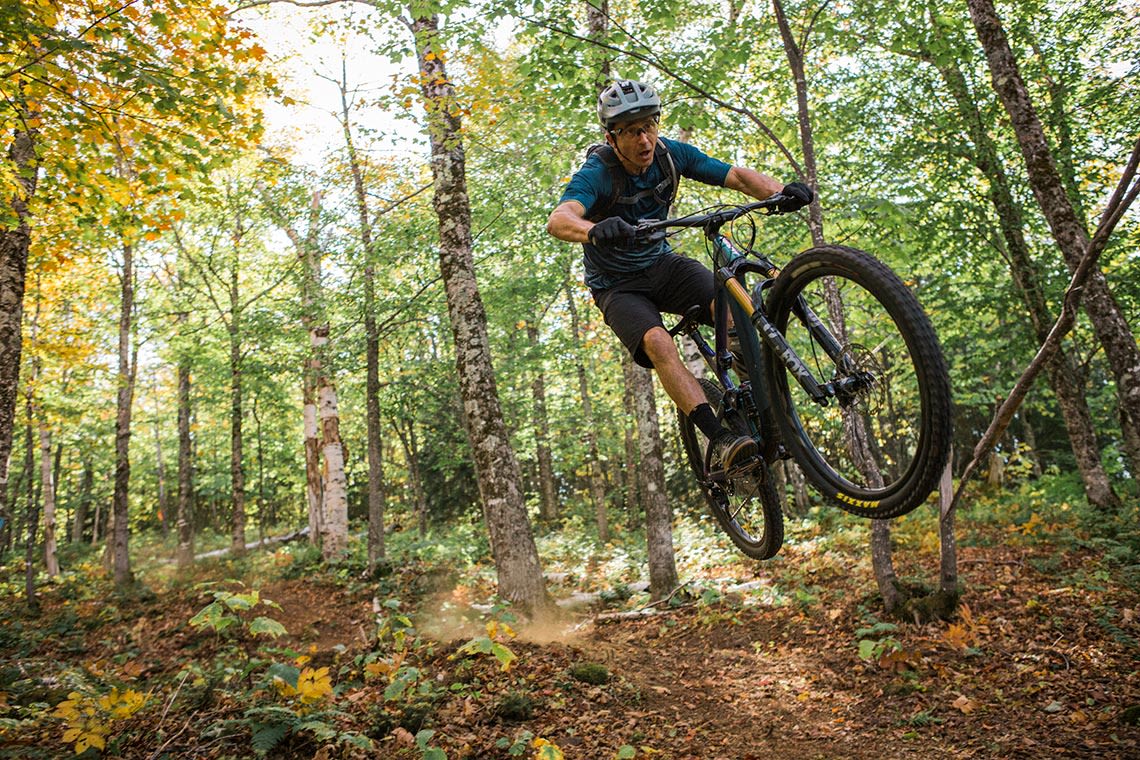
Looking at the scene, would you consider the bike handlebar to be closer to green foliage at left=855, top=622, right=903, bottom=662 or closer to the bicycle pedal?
the bicycle pedal

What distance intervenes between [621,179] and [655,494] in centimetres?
824

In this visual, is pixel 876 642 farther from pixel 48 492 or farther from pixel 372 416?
pixel 48 492

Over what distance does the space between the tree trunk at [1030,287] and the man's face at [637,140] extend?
33.2ft

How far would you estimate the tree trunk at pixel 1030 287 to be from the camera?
1161 cm

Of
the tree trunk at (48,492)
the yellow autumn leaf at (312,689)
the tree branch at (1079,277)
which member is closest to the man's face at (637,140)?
the tree branch at (1079,277)

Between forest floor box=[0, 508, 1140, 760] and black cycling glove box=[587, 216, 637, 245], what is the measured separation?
13.4 ft

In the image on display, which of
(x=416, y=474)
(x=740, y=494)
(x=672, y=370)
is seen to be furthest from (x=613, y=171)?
(x=416, y=474)

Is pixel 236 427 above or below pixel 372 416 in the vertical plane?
above

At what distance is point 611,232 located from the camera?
3598mm

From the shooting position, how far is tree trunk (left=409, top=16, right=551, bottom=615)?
942cm

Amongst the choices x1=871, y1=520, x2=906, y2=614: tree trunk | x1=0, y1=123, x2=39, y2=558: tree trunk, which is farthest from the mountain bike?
x1=0, y1=123, x2=39, y2=558: tree trunk

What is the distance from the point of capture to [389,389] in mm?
17609

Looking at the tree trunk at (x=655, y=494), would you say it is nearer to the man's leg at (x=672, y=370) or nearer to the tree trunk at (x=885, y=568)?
the tree trunk at (x=885, y=568)

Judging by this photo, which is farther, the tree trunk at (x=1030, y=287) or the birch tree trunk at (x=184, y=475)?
the birch tree trunk at (x=184, y=475)
